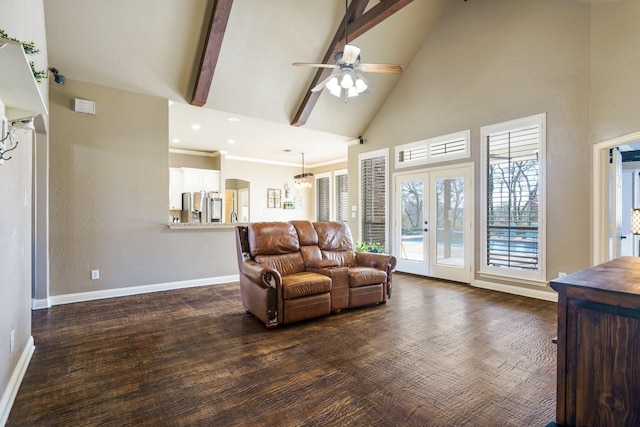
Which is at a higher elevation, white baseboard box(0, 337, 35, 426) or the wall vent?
the wall vent

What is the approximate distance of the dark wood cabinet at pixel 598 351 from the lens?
1325 mm

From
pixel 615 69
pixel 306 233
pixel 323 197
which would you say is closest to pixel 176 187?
pixel 323 197

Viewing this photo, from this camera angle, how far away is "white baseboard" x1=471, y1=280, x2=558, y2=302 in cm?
427

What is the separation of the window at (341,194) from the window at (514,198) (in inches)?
198

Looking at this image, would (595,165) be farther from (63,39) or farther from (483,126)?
(63,39)

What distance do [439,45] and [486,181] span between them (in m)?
2.64

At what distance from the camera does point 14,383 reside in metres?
2.02

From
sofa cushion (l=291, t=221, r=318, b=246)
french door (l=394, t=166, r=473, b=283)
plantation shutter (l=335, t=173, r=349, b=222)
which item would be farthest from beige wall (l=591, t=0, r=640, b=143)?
plantation shutter (l=335, t=173, r=349, b=222)

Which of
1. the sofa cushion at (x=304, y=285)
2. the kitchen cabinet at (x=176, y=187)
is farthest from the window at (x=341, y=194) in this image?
the sofa cushion at (x=304, y=285)

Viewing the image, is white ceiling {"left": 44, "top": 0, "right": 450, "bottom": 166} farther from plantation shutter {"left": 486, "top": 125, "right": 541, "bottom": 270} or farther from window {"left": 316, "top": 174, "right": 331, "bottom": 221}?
window {"left": 316, "top": 174, "right": 331, "bottom": 221}

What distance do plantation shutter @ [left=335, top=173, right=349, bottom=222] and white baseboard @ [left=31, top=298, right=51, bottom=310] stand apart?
713cm

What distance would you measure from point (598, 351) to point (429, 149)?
4750 millimetres

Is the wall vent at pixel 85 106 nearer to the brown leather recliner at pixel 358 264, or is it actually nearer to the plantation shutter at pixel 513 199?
the brown leather recliner at pixel 358 264

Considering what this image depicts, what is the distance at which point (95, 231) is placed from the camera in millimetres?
4285
